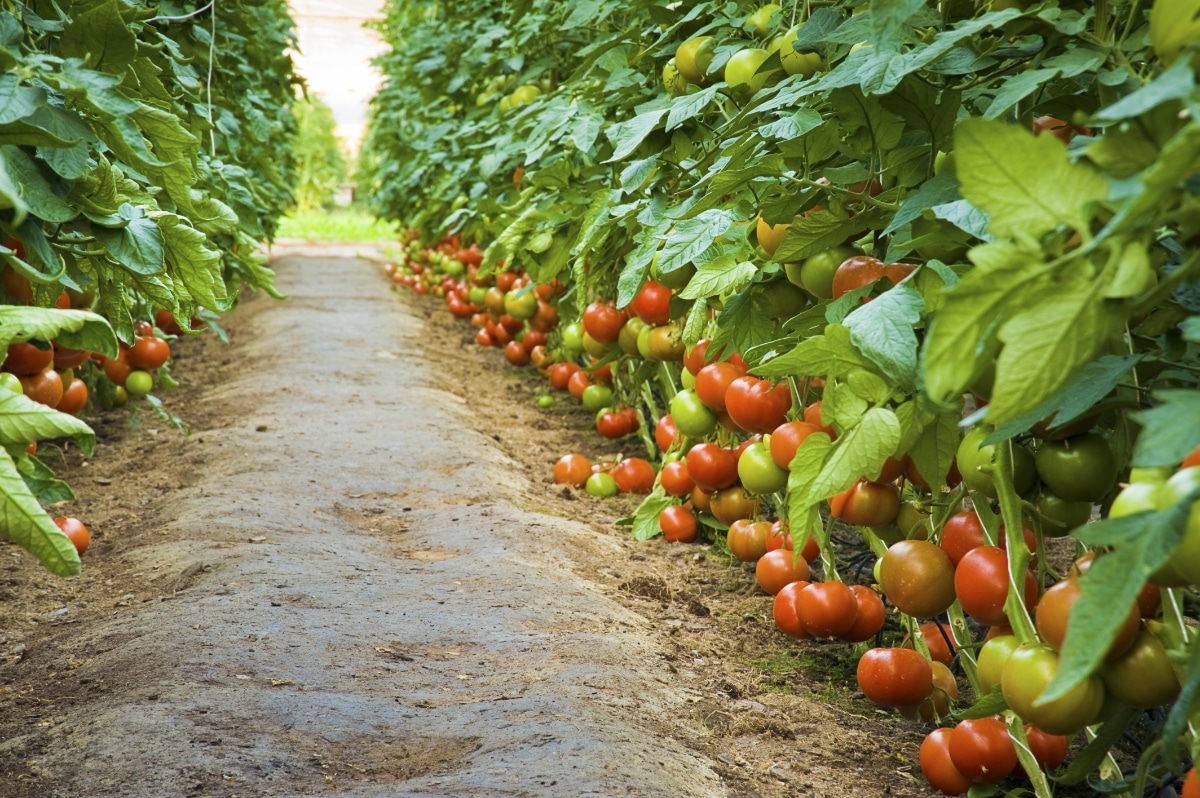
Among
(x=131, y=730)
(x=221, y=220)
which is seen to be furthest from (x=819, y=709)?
(x=221, y=220)

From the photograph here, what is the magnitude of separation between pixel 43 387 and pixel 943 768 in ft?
5.35

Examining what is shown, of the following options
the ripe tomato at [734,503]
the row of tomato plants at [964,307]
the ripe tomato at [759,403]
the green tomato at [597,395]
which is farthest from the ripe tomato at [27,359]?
the green tomato at [597,395]

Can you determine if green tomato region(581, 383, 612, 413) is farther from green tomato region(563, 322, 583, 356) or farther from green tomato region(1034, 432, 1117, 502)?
green tomato region(1034, 432, 1117, 502)

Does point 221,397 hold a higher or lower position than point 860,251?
lower

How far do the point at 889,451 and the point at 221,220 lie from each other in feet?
3.95

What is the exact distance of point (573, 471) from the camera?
3.77 metres

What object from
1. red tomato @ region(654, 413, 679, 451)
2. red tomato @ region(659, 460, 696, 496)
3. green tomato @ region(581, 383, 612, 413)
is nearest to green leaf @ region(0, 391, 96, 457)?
red tomato @ region(659, 460, 696, 496)

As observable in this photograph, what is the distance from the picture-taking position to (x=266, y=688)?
1.81 m

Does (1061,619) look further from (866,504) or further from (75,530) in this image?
(75,530)

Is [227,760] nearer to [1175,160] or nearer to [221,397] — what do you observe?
[1175,160]

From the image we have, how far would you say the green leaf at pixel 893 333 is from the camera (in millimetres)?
1051

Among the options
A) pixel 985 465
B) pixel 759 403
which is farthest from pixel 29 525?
pixel 759 403

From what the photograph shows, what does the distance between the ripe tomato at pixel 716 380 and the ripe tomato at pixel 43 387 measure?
1.22 metres

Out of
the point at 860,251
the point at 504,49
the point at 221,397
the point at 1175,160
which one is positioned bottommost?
the point at 221,397
